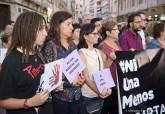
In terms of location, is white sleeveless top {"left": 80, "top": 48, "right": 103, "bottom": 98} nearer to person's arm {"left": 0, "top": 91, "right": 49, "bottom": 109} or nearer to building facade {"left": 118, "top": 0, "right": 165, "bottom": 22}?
person's arm {"left": 0, "top": 91, "right": 49, "bottom": 109}

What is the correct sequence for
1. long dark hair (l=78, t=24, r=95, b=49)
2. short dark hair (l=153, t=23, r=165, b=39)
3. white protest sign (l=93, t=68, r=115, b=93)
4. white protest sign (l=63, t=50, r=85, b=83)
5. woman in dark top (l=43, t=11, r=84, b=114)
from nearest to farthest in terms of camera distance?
white protest sign (l=63, t=50, r=85, b=83)
woman in dark top (l=43, t=11, r=84, b=114)
white protest sign (l=93, t=68, r=115, b=93)
long dark hair (l=78, t=24, r=95, b=49)
short dark hair (l=153, t=23, r=165, b=39)

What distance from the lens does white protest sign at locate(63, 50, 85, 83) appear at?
418 cm

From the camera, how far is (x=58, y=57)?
14.3ft

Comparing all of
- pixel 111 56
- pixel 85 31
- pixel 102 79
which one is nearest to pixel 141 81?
pixel 111 56

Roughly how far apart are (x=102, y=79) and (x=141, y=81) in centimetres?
63

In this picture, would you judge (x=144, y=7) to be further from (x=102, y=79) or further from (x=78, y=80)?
(x=78, y=80)

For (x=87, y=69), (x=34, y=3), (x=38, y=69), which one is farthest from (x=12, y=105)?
(x=34, y=3)

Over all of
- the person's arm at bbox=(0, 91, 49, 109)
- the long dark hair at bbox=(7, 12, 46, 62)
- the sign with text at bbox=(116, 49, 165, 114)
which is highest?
the long dark hair at bbox=(7, 12, 46, 62)

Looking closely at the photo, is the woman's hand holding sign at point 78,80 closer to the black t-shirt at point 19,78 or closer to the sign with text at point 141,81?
the sign with text at point 141,81

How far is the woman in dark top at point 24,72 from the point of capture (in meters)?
3.12

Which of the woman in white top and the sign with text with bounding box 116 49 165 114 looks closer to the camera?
the woman in white top

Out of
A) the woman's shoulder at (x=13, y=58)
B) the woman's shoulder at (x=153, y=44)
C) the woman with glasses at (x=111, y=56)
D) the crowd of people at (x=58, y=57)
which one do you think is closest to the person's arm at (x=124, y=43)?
the crowd of people at (x=58, y=57)

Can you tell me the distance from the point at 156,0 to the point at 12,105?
46.0 metres

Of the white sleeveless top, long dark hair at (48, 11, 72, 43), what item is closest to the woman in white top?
the white sleeveless top
